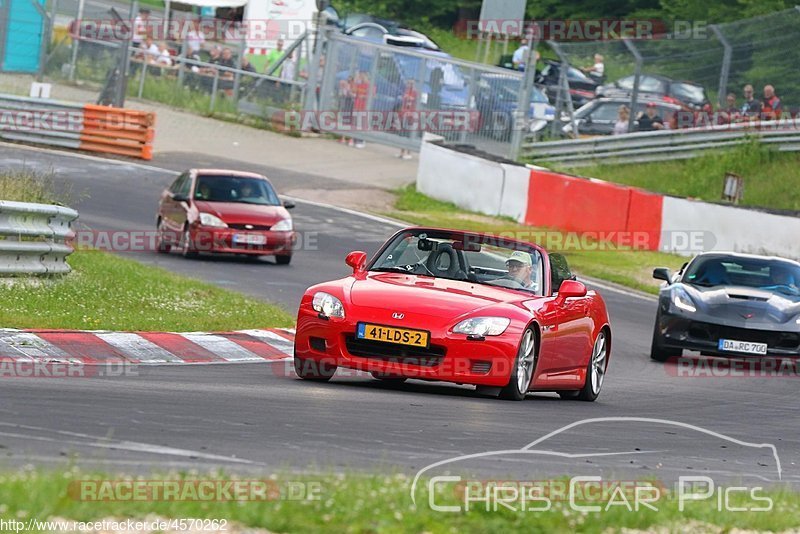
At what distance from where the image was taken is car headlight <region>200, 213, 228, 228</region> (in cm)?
2239

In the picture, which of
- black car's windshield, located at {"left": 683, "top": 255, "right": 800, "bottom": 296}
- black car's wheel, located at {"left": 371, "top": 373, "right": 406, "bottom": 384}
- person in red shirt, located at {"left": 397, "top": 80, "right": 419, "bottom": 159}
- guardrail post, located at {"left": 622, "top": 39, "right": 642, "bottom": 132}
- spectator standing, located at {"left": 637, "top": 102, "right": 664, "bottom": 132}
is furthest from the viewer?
person in red shirt, located at {"left": 397, "top": 80, "right": 419, "bottom": 159}

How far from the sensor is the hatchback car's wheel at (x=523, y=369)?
36.8 ft

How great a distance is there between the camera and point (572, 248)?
2730cm

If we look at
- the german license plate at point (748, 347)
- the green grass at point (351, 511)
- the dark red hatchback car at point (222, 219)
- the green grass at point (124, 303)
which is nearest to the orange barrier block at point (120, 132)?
the dark red hatchback car at point (222, 219)

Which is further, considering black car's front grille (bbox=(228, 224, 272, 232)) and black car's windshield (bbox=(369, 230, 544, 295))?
black car's front grille (bbox=(228, 224, 272, 232))

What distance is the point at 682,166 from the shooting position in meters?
32.7

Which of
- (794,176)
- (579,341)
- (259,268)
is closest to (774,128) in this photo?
(794,176)

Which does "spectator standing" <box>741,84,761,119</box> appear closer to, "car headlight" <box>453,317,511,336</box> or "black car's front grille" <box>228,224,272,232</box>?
"black car's front grille" <box>228,224,272,232</box>

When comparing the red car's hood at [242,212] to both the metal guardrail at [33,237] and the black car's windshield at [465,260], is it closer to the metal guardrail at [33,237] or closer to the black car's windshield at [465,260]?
the metal guardrail at [33,237]

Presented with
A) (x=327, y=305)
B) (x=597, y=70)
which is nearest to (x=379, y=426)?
(x=327, y=305)

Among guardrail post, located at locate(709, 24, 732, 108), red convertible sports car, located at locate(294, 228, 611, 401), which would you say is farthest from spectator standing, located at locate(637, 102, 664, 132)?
red convertible sports car, located at locate(294, 228, 611, 401)

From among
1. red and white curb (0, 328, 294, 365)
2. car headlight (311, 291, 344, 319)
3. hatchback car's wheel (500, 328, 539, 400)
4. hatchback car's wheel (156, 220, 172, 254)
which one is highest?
car headlight (311, 291, 344, 319)

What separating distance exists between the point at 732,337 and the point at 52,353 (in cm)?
798

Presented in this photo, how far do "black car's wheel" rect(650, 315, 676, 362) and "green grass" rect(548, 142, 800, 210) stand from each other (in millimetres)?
13797
